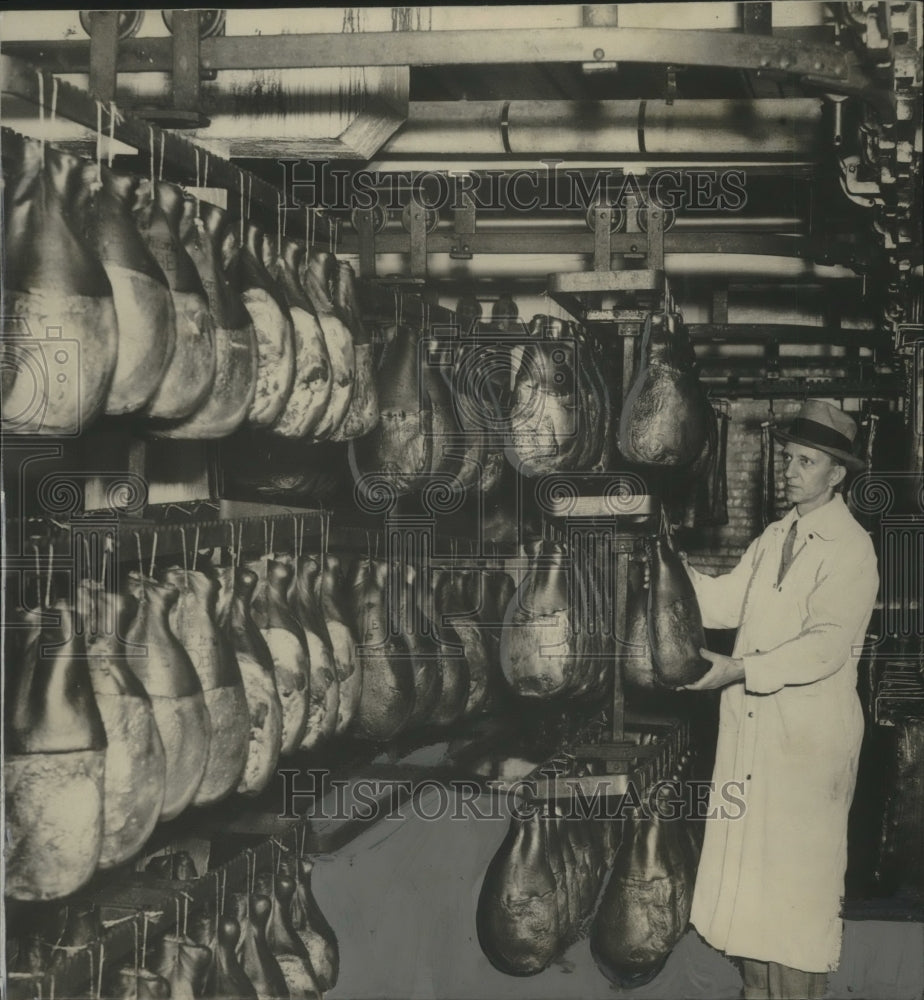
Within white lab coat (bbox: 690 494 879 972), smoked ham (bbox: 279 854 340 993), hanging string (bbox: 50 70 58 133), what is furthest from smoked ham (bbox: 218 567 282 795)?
white lab coat (bbox: 690 494 879 972)

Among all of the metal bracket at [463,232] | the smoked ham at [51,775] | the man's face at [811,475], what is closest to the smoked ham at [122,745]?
the smoked ham at [51,775]

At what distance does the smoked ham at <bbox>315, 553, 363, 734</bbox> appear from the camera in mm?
2705

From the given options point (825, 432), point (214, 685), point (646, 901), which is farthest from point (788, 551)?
point (214, 685)

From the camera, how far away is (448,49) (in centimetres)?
212

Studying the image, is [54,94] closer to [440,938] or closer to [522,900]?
[440,938]

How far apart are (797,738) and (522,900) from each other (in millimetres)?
816

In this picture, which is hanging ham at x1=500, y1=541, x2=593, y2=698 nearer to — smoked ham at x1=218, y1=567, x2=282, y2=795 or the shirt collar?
the shirt collar

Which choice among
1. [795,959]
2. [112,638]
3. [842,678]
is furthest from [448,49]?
[795,959]

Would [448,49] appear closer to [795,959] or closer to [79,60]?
[79,60]

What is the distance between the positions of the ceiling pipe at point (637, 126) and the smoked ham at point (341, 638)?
119cm

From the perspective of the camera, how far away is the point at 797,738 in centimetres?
279

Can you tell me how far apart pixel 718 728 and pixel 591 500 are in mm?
664

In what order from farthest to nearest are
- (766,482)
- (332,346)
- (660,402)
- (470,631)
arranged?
(766,482) → (470,631) → (660,402) → (332,346)

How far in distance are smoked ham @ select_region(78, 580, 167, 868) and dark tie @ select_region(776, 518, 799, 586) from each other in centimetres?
158
